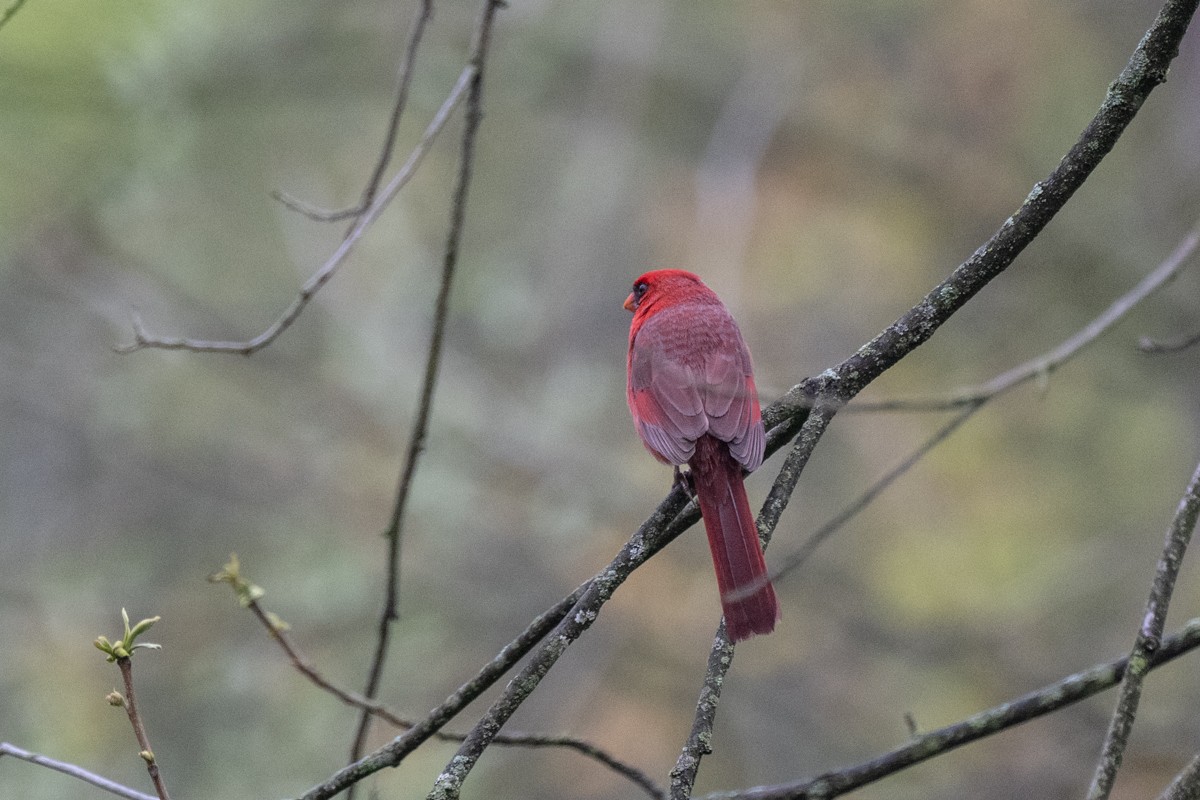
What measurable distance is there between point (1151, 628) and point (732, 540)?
96 centimetres

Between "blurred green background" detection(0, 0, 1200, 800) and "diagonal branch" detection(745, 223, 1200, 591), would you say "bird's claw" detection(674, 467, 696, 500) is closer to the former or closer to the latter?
"diagonal branch" detection(745, 223, 1200, 591)

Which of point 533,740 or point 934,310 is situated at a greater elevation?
point 934,310

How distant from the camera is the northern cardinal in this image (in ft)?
9.01

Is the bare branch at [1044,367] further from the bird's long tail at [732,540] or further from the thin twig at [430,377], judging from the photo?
the thin twig at [430,377]

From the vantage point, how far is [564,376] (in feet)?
31.0

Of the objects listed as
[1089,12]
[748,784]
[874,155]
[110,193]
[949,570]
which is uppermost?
[1089,12]

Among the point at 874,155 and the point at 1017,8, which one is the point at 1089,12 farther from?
the point at 874,155

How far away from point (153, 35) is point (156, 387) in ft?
10.5

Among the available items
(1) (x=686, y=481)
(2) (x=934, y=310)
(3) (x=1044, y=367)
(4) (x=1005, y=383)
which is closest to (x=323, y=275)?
(1) (x=686, y=481)

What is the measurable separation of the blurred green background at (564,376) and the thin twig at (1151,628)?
4793mm

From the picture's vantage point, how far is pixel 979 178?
8.98 meters

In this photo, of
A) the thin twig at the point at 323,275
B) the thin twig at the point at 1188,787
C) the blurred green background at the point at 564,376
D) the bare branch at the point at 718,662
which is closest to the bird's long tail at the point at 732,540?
the bare branch at the point at 718,662

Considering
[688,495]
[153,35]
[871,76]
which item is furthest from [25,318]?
[688,495]

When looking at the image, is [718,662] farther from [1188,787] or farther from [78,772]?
[78,772]
